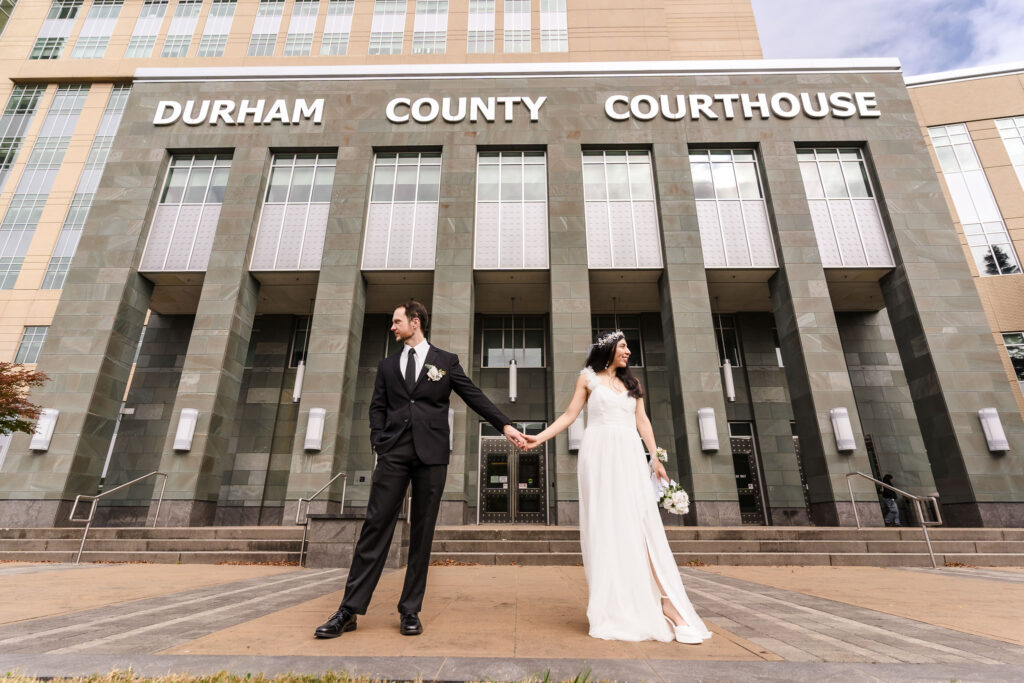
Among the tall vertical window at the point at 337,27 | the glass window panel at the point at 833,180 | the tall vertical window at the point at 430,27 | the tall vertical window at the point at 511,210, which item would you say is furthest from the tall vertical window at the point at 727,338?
the tall vertical window at the point at 337,27

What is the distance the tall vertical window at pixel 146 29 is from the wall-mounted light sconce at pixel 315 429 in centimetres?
2469

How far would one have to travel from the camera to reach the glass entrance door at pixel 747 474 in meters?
17.0

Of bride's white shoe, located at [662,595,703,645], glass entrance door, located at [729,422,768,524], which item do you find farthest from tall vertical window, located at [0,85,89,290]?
glass entrance door, located at [729,422,768,524]

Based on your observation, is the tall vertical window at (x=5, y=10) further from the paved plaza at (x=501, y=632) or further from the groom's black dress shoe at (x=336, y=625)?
the groom's black dress shoe at (x=336, y=625)

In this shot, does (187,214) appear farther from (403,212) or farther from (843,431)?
(843,431)

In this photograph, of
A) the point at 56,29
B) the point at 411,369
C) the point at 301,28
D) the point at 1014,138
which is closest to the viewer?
the point at 411,369

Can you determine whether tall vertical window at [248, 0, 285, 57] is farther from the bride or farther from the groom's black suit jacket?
the bride

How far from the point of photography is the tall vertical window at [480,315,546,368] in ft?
61.5

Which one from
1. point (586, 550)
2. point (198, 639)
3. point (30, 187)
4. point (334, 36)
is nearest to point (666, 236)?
point (586, 550)

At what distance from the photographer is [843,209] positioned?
16562 millimetres

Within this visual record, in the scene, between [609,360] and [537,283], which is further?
[537,283]

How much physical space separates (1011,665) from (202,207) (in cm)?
2100

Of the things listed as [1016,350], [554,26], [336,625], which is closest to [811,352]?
[1016,350]

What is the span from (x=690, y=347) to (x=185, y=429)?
615 inches
